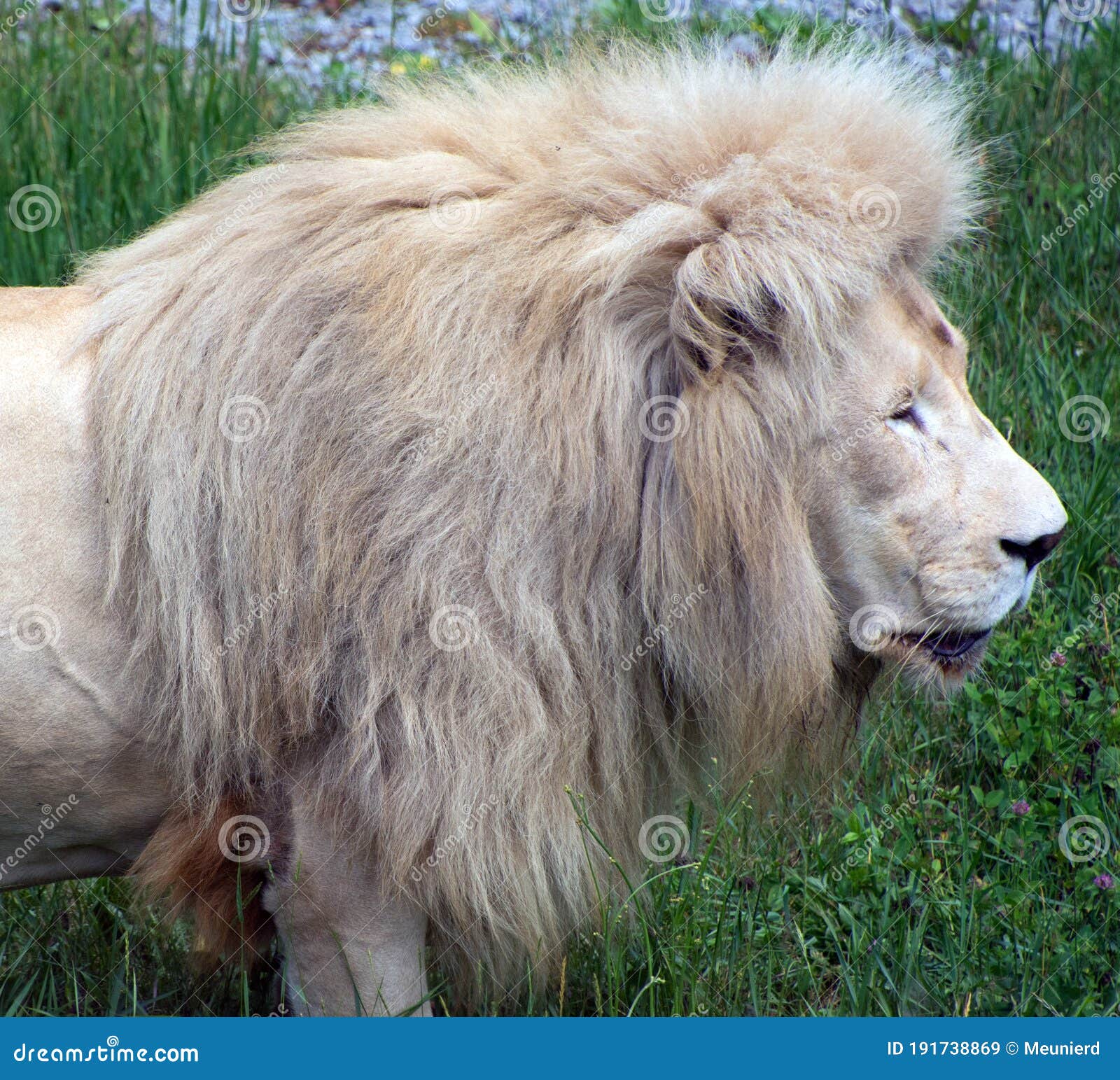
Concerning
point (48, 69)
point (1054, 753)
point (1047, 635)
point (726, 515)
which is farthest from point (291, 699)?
point (48, 69)

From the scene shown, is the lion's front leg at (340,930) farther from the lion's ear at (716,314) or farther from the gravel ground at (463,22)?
the gravel ground at (463,22)

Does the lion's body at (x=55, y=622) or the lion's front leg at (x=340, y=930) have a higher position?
the lion's body at (x=55, y=622)

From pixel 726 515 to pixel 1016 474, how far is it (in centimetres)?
41

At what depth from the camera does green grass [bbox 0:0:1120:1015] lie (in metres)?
2.35

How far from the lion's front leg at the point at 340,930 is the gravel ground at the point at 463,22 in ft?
10.5

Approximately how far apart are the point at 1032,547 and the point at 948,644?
0.19 metres

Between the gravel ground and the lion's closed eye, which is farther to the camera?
the gravel ground

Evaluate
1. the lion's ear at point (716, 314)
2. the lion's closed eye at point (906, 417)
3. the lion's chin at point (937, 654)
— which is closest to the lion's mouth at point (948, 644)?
the lion's chin at point (937, 654)

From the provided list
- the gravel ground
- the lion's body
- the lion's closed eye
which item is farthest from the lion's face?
the gravel ground

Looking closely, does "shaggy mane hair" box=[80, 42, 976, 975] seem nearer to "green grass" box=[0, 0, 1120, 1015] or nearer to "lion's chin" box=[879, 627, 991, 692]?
"lion's chin" box=[879, 627, 991, 692]

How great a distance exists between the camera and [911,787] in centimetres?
294

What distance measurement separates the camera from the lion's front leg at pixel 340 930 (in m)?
1.81

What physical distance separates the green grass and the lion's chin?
495mm

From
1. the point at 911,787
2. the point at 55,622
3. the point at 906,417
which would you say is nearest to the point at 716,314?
the point at 906,417
